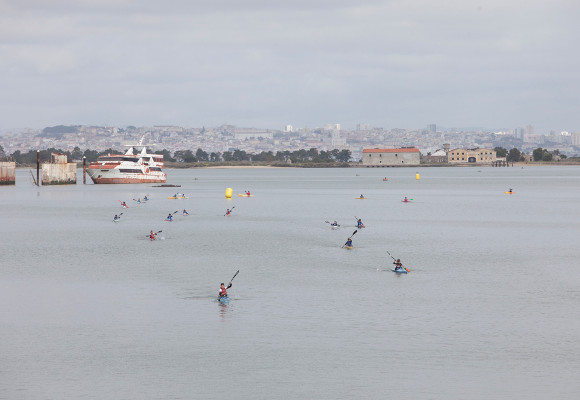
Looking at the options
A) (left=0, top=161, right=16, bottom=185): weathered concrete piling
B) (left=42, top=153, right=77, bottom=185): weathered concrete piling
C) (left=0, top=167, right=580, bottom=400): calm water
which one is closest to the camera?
(left=0, top=167, right=580, bottom=400): calm water

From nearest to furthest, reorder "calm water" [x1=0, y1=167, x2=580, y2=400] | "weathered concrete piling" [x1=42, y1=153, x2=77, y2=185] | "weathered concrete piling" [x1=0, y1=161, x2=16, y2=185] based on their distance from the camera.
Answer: "calm water" [x1=0, y1=167, x2=580, y2=400] < "weathered concrete piling" [x1=0, y1=161, x2=16, y2=185] < "weathered concrete piling" [x1=42, y1=153, x2=77, y2=185]

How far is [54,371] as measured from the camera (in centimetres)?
3247

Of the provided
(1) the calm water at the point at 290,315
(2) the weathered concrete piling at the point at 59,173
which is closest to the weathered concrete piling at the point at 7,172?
(2) the weathered concrete piling at the point at 59,173

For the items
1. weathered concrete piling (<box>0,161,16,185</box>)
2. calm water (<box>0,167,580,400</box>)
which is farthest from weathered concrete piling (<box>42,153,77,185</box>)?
calm water (<box>0,167,580,400</box>)

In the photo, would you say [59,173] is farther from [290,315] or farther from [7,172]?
[290,315]

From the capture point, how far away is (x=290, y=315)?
139ft

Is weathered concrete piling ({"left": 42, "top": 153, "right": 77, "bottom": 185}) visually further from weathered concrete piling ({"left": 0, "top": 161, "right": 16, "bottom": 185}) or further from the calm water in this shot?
the calm water

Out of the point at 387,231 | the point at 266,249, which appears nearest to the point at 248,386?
the point at 266,249

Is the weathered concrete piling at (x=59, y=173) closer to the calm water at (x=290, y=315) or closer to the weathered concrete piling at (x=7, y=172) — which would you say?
the weathered concrete piling at (x=7, y=172)

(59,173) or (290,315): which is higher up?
(59,173)

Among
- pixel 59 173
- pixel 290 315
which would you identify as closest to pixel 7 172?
pixel 59 173

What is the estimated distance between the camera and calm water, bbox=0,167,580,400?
3133 centimetres

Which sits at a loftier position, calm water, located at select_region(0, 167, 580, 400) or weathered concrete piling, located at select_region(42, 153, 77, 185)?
weathered concrete piling, located at select_region(42, 153, 77, 185)

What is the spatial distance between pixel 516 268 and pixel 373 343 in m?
25.7
